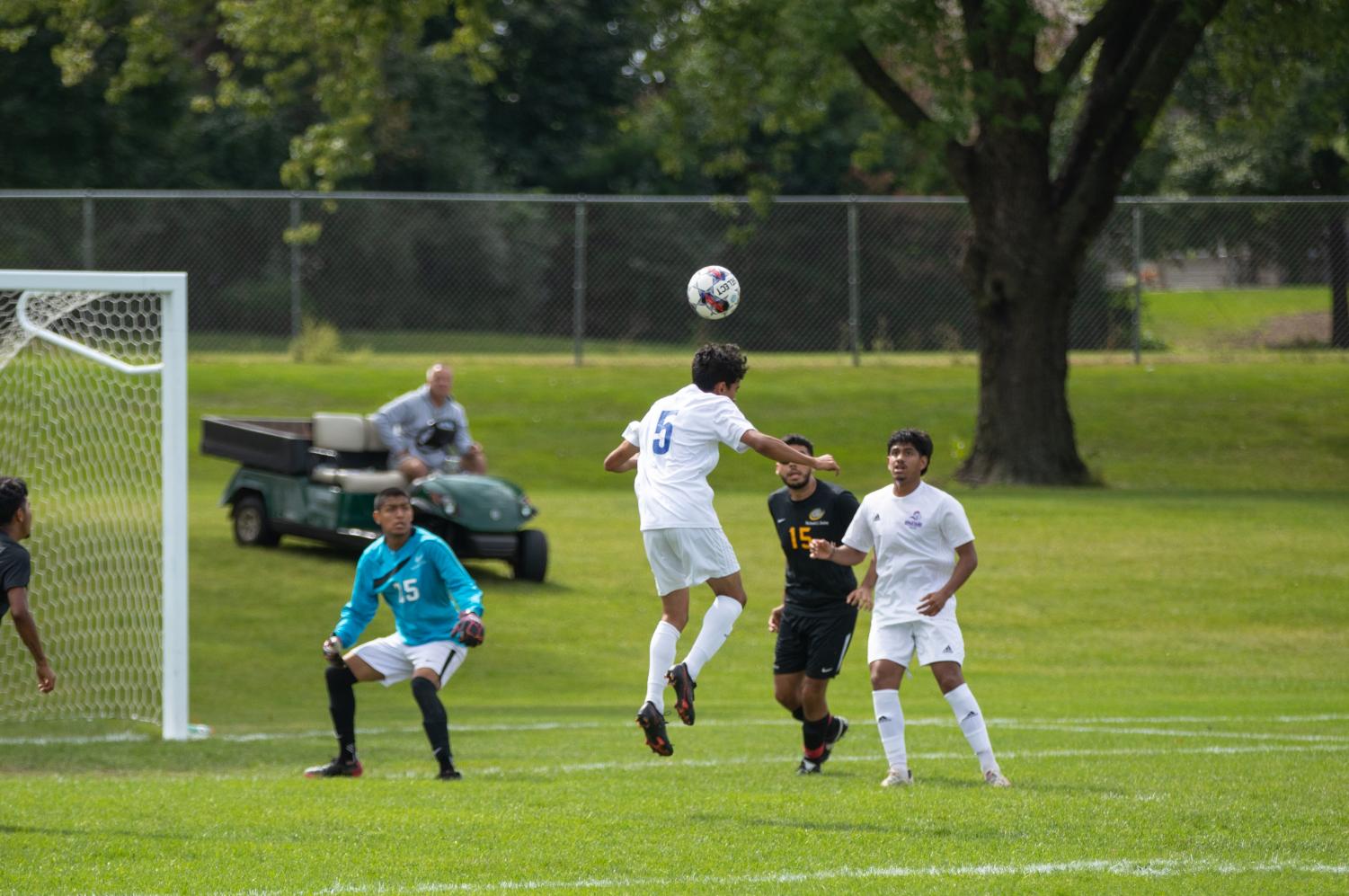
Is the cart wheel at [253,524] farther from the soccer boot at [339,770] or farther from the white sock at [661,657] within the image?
the white sock at [661,657]

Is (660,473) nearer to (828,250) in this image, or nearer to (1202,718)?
(1202,718)

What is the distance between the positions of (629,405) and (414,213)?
5.76 m

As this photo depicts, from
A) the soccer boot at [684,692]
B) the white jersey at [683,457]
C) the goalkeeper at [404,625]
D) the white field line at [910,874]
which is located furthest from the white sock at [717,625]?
the white field line at [910,874]

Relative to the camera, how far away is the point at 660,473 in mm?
8430

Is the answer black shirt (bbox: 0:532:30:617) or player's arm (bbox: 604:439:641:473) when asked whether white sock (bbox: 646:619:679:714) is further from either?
black shirt (bbox: 0:532:30:617)

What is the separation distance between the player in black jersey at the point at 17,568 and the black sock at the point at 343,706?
2105 mm

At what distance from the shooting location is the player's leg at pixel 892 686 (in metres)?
8.97

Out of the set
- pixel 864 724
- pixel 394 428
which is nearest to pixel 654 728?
pixel 864 724

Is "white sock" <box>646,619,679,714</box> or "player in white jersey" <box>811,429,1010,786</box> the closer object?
"white sock" <box>646,619,679,714</box>

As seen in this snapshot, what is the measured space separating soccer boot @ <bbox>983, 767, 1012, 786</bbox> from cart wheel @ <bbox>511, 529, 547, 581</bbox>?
9488 mm

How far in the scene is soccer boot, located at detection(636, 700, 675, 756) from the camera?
26.8ft

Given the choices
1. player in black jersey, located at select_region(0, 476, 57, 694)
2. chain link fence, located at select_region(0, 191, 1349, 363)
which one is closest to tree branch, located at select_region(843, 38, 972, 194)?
chain link fence, located at select_region(0, 191, 1349, 363)

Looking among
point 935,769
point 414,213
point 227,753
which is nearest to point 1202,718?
point 935,769

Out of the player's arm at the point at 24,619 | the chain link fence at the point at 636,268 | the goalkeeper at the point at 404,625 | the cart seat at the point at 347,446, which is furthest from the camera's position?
the chain link fence at the point at 636,268
